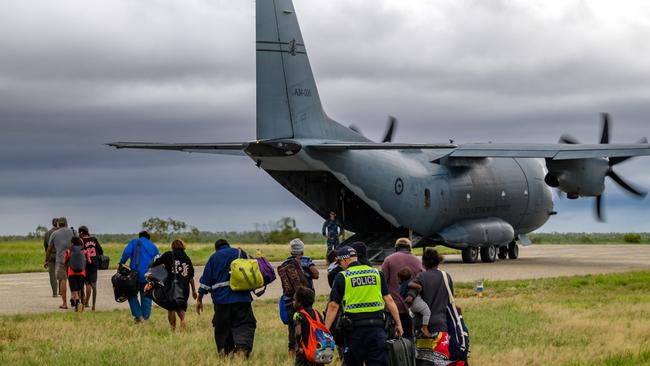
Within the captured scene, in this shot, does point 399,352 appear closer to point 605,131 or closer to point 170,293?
point 170,293

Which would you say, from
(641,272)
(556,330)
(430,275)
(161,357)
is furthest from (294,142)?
(430,275)

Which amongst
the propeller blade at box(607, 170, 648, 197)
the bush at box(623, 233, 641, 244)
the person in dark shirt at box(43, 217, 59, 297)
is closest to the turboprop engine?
the propeller blade at box(607, 170, 648, 197)

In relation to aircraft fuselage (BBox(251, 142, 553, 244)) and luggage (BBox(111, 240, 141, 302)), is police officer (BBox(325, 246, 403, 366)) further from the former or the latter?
aircraft fuselage (BBox(251, 142, 553, 244))

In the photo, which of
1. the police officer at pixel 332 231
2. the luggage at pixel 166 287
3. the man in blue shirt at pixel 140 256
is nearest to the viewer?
the luggage at pixel 166 287

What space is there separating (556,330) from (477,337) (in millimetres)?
1822

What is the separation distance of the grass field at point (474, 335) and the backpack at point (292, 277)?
118 centimetres

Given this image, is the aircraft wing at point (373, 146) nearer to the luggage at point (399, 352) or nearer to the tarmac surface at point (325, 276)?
the tarmac surface at point (325, 276)

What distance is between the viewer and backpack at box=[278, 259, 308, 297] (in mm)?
13539

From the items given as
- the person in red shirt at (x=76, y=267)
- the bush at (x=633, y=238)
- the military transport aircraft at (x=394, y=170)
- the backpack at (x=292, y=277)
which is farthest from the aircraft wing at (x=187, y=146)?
the bush at (x=633, y=238)

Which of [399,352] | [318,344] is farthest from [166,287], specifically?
[399,352]

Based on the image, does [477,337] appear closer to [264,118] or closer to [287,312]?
[287,312]

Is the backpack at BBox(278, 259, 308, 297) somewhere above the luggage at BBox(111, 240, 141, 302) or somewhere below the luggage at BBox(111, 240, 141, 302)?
above

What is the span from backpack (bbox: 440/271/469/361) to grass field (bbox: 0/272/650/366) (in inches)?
88.0

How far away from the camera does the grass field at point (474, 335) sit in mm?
14680
